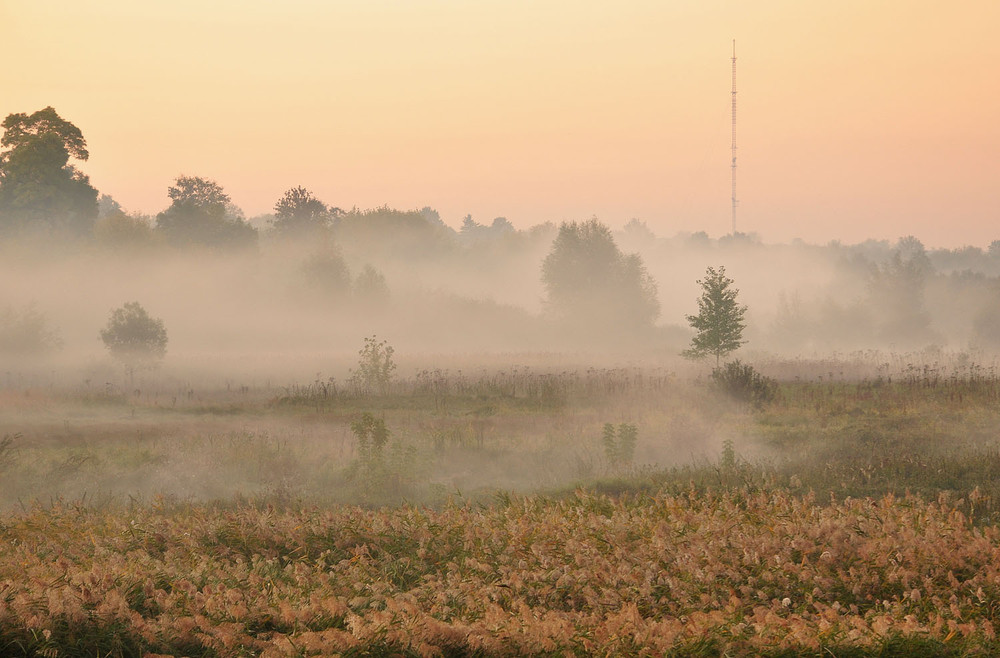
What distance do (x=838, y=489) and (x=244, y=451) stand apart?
11.1 metres

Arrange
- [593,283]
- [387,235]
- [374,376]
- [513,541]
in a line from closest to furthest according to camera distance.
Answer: [513,541] < [374,376] < [593,283] < [387,235]

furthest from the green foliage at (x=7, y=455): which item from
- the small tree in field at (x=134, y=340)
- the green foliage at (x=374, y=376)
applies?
the small tree in field at (x=134, y=340)

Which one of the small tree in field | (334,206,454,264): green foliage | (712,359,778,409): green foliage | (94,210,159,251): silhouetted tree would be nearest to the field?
(712,359,778,409): green foliage

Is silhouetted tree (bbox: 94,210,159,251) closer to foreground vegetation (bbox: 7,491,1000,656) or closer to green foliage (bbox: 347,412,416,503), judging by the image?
green foliage (bbox: 347,412,416,503)

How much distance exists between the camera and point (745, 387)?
77.1ft

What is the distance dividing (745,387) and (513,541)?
15897 millimetres

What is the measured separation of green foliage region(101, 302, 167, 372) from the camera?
33312mm

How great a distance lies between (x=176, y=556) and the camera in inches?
352

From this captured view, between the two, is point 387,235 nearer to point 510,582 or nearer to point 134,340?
point 134,340

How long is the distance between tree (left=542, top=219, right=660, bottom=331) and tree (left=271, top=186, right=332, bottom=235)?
71.0 ft

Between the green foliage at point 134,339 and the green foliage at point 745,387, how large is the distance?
2114 centimetres

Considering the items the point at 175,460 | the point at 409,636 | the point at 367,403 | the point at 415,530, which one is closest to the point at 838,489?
the point at 415,530

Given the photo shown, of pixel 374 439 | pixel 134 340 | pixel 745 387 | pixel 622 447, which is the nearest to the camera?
pixel 374 439

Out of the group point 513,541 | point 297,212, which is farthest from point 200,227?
point 513,541
